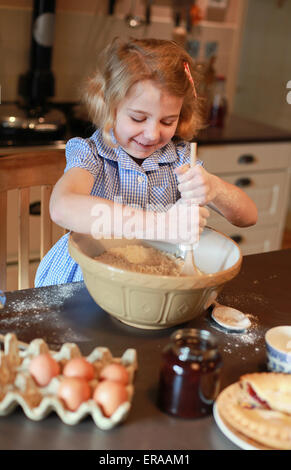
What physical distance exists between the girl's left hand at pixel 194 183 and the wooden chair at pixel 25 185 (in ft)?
1.61

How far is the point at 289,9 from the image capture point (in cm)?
417

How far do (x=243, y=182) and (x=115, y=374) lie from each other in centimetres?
213

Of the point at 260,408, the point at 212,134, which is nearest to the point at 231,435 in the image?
the point at 260,408

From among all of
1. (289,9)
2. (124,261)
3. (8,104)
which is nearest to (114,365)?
(124,261)

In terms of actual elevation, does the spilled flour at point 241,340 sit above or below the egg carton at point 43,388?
below

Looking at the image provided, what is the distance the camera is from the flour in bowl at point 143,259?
1.07 meters

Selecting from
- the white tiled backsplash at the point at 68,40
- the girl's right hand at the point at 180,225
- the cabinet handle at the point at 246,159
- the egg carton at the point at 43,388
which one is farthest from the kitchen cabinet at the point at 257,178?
the egg carton at the point at 43,388

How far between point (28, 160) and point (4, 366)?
2.38ft

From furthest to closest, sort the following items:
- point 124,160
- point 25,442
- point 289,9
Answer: point 289,9, point 124,160, point 25,442

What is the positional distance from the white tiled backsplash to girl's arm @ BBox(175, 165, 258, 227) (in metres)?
1.58

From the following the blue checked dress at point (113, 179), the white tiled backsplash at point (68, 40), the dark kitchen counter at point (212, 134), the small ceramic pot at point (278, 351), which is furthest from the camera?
the white tiled backsplash at point (68, 40)

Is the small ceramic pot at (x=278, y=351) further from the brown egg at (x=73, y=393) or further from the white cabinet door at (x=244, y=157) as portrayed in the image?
the white cabinet door at (x=244, y=157)

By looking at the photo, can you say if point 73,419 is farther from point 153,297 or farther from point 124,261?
point 124,261

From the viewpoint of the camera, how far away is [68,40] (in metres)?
2.68
